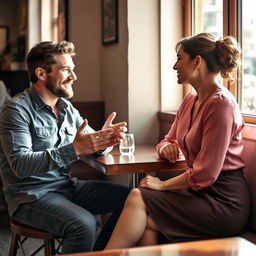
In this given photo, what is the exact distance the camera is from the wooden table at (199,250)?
1.56 m

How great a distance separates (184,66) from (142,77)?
1075mm

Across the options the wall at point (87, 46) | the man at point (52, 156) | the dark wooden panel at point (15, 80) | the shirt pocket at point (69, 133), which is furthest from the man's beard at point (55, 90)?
the dark wooden panel at point (15, 80)

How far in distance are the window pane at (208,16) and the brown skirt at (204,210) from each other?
3.81ft

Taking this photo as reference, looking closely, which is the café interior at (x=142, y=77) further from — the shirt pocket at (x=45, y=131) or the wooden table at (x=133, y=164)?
the shirt pocket at (x=45, y=131)

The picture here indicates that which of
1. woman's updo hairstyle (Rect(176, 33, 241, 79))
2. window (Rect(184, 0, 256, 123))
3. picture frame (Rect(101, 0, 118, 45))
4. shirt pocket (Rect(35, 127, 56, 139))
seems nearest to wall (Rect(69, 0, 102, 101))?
picture frame (Rect(101, 0, 118, 45))

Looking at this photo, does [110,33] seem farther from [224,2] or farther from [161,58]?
[224,2]

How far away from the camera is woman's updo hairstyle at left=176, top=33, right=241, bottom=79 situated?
237 centimetres

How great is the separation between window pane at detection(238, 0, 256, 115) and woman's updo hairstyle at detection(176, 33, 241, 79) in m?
0.44

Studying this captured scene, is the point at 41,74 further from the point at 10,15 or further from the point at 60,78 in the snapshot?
the point at 10,15

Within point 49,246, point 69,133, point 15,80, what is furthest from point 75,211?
point 15,80

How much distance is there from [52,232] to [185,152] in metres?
0.71

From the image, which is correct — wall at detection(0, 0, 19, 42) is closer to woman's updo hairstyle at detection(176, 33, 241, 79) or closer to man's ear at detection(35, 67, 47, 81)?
man's ear at detection(35, 67, 47, 81)

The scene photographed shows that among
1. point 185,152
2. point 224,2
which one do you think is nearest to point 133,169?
point 185,152

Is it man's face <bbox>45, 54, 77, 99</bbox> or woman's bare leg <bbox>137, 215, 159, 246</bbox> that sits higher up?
man's face <bbox>45, 54, 77, 99</bbox>
